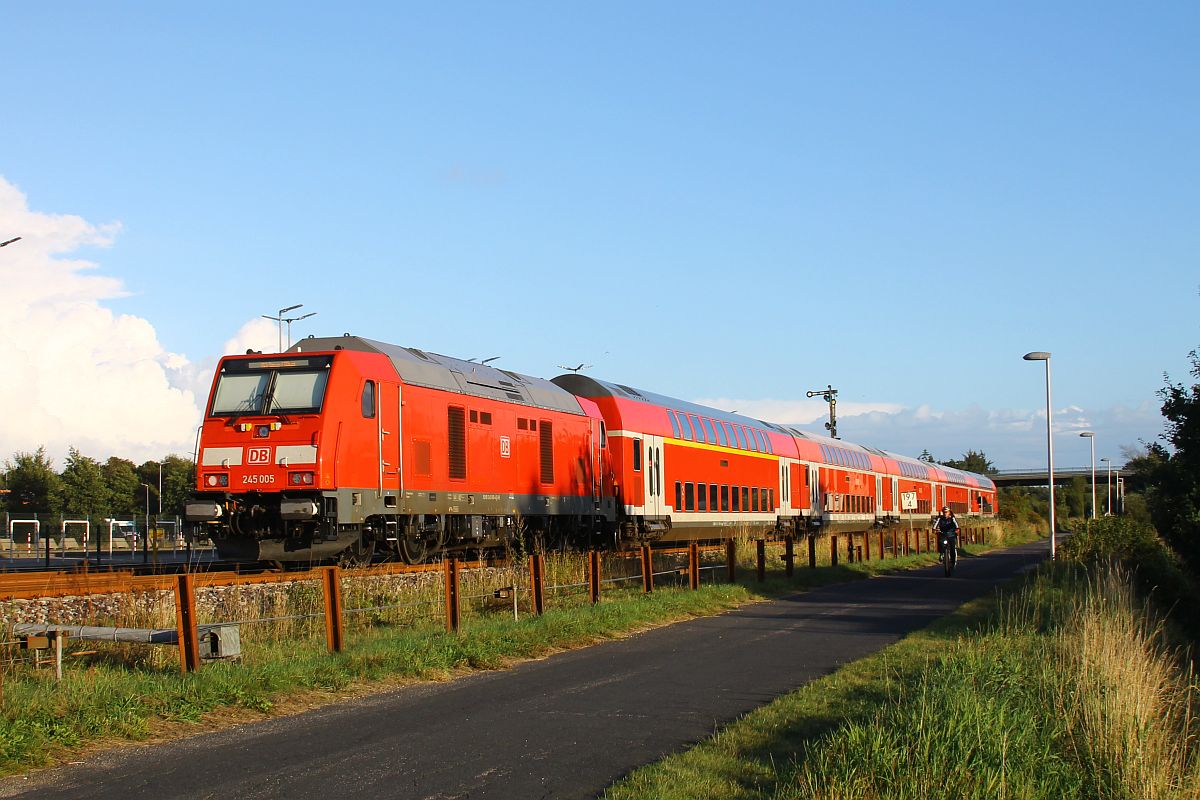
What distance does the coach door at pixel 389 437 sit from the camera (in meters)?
20.1

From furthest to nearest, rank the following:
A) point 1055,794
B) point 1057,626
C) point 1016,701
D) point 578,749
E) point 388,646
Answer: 1. point 1057,626
2. point 388,646
3. point 1016,701
4. point 578,749
5. point 1055,794

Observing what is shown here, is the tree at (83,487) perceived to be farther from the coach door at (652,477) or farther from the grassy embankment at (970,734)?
the grassy embankment at (970,734)

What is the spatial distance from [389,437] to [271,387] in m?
2.13

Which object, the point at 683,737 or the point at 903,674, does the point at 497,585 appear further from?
the point at 683,737

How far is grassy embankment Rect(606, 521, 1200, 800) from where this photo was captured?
734 centimetres

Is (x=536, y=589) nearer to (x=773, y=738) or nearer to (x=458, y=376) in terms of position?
(x=458, y=376)

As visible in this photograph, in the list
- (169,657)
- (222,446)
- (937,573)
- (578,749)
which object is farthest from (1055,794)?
(937,573)

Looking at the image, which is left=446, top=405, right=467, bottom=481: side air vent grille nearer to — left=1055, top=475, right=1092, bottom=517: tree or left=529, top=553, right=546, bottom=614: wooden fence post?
left=529, top=553, right=546, bottom=614: wooden fence post

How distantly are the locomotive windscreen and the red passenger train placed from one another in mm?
26

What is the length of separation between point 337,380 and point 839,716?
38.4 feet

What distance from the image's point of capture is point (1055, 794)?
299 inches

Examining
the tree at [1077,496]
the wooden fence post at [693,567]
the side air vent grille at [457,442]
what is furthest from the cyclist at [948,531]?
the tree at [1077,496]

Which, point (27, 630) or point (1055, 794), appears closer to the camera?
point (1055, 794)

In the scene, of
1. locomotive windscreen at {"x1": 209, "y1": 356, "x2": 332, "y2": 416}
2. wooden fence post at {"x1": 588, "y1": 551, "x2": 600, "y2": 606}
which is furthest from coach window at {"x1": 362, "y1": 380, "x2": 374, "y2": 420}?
wooden fence post at {"x1": 588, "y1": 551, "x2": 600, "y2": 606}
